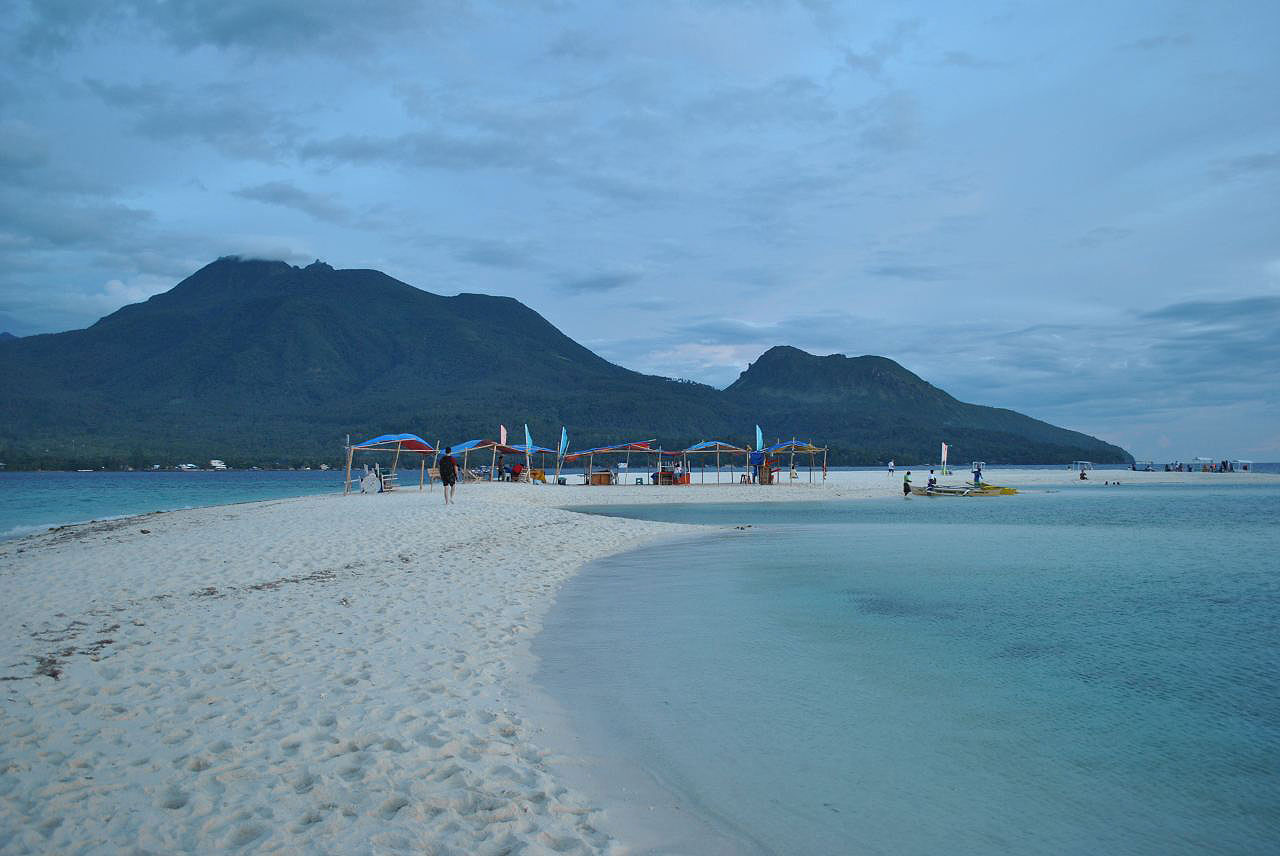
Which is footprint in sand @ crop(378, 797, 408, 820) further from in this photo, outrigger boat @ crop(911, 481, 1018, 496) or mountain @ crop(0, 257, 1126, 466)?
mountain @ crop(0, 257, 1126, 466)

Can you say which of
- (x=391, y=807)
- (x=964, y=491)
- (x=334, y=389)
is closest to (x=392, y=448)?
(x=964, y=491)

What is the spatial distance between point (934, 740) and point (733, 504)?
3198 cm

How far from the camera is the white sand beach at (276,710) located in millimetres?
3852

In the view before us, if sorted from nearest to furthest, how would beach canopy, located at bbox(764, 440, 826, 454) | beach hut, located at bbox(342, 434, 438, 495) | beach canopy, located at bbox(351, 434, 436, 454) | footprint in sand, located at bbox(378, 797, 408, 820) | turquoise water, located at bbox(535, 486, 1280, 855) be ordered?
footprint in sand, located at bbox(378, 797, 408, 820)
turquoise water, located at bbox(535, 486, 1280, 855)
beach hut, located at bbox(342, 434, 438, 495)
beach canopy, located at bbox(351, 434, 436, 454)
beach canopy, located at bbox(764, 440, 826, 454)

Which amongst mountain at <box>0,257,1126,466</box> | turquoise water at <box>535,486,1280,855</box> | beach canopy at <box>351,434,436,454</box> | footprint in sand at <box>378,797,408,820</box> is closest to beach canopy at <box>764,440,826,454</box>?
beach canopy at <box>351,434,436,454</box>

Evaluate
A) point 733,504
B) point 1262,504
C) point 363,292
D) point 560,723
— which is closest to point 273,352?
point 363,292

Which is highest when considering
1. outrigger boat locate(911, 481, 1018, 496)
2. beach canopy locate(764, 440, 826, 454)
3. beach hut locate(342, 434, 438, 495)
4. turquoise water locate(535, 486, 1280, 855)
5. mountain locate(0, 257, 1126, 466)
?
mountain locate(0, 257, 1126, 466)

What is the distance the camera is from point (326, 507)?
2344 centimetres

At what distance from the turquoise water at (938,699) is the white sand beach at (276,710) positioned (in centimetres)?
81

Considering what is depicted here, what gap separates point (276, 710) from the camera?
5.47m

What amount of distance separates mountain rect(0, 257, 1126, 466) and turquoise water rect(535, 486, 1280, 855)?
9448 cm

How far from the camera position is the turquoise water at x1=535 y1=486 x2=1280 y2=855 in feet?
14.8

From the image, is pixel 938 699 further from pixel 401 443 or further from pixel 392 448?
pixel 392 448

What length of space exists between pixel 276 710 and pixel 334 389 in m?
146
